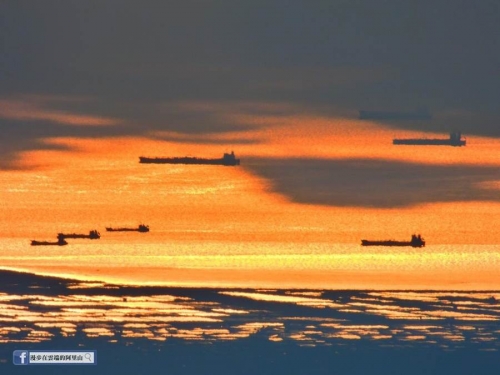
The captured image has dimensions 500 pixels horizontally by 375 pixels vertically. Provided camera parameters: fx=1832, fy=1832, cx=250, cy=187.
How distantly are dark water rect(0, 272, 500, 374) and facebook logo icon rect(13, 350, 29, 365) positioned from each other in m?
2.87

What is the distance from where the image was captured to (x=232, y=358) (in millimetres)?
75812

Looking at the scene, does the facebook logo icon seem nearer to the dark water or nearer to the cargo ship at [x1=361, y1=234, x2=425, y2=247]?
the dark water

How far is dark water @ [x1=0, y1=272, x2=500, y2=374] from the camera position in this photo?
74.5 metres

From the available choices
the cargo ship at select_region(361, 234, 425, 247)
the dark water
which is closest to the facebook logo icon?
the dark water

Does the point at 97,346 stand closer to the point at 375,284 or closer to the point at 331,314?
the point at 331,314

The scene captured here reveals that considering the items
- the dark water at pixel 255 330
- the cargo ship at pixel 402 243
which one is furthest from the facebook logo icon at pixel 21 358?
the cargo ship at pixel 402 243

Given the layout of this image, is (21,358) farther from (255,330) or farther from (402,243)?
(402,243)

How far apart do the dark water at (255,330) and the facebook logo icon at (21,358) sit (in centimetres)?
287

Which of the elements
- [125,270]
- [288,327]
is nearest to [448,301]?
[288,327]

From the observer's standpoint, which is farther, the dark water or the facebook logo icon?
the dark water

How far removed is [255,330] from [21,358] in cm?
2063

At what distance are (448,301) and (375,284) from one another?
1666 centimetres

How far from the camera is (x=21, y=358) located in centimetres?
6688

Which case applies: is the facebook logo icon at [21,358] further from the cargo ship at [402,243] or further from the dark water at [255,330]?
the cargo ship at [402,243]
